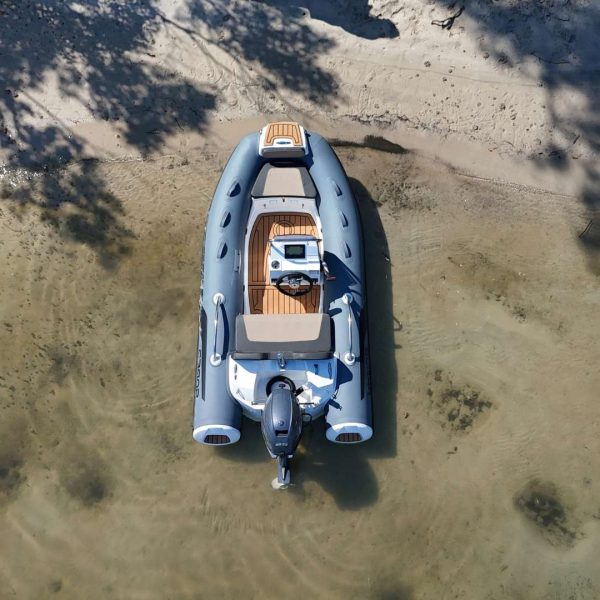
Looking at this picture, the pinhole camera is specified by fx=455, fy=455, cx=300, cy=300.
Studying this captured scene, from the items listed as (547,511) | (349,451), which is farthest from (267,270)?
(547,511)

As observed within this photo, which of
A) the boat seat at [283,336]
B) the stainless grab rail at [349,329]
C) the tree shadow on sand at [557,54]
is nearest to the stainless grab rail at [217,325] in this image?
the boat seat at [283,336]

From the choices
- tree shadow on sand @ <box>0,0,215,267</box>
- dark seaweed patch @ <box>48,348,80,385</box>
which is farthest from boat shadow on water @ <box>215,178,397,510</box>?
tree shadow on sand @ <box>0,0,215,267</box>

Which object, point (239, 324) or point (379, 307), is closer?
point (239, 324)

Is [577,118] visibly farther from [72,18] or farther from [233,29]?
[72,18]

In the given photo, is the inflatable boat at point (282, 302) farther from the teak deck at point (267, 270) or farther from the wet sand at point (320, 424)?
the wet sand at point (320, 424)

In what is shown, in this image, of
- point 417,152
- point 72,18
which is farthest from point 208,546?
point 72,18

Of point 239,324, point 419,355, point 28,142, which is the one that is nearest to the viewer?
point 239,324

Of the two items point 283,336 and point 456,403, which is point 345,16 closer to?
point 283,336
